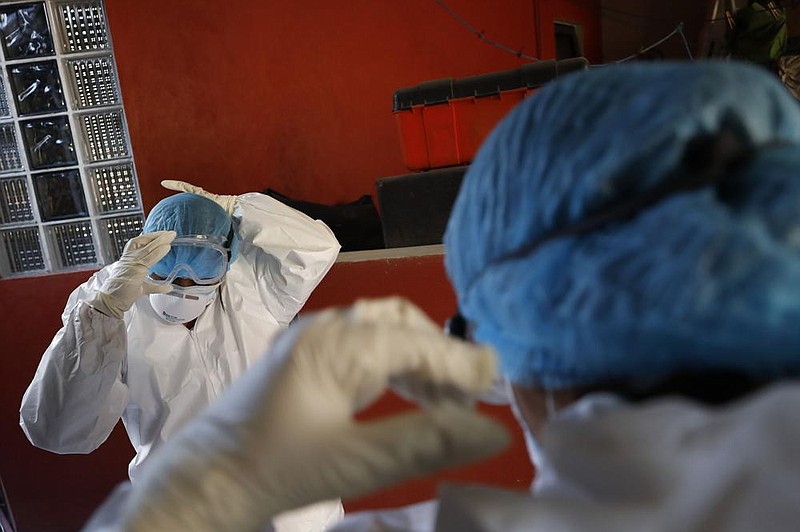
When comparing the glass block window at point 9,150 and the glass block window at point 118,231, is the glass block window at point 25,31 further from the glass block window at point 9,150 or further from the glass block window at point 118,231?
the glass block window at point 118,231

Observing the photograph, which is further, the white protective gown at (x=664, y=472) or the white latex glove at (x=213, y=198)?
the white latex glove at (x=213, y=198)

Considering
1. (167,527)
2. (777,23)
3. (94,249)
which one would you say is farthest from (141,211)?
(777,23)

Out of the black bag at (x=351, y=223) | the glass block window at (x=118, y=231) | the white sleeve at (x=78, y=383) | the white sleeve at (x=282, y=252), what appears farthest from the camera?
the glass block window at (x=118, y=231)

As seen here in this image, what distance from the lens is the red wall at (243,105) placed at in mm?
2186

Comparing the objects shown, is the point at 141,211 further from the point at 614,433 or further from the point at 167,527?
the point at 614,433

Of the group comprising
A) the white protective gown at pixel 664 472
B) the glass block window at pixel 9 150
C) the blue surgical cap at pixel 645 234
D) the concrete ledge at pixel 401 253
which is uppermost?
the glass block window at pixel 9 150

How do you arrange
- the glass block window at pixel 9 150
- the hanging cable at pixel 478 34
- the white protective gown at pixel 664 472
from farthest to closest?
the hanging cable at pixel 478 34, the glass block window at pixel 9 150, the white protective gown at pixel 664 472

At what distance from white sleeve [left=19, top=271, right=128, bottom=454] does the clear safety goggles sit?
163 millimetres

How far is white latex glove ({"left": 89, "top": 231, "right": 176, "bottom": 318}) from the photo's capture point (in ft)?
4.06

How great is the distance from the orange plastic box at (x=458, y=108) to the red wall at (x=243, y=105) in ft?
3.69

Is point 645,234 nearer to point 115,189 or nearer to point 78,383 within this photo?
point 78,383

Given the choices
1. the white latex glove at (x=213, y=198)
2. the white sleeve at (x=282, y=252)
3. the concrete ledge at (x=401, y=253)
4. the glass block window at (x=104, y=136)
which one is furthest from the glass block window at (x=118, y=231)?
the concrete ledge at (x=401, y=253)

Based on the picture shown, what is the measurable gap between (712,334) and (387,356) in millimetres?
236

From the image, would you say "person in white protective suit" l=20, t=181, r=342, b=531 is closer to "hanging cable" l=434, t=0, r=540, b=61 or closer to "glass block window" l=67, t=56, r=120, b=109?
"glass block window" l=67, t=56, r=120, b=109
